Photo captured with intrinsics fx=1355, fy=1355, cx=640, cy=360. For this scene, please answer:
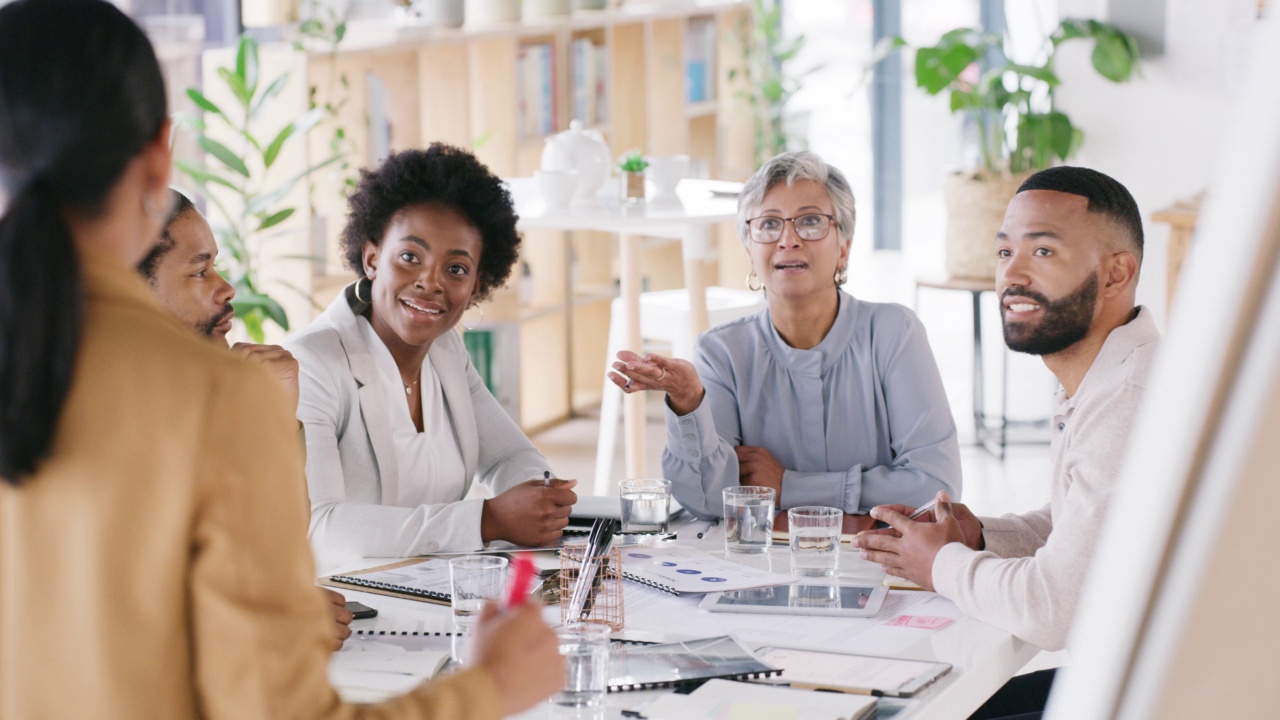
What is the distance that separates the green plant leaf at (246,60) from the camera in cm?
403

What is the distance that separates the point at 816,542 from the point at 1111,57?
3967mm

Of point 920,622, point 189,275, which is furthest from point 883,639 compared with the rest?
point 189,275

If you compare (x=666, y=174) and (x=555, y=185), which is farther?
(x=666, y=174)

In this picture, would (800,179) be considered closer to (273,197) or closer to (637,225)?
(637,225)

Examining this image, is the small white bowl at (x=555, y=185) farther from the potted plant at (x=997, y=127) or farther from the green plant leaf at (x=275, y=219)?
the potted plant at (x=997, y=127)

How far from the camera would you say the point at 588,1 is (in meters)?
5.67

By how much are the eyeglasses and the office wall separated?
125 inches

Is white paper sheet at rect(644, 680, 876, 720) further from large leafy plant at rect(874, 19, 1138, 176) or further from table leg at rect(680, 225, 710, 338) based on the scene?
large leafy plant at rect(874, 19, 1138, 176)

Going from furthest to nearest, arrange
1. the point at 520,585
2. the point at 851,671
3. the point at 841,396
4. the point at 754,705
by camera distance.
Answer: the point at 841,396
the point at 851,671
the point at 754,705
the point at 520,585

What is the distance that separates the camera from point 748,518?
2037 millimetres

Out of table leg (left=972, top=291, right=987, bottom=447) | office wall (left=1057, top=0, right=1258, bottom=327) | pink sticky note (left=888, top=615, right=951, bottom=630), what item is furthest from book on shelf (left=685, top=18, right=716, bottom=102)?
pink sticky note (left=888, top=615, right=951, bottom=630)

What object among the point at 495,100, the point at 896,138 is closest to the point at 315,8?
the point at 495,100

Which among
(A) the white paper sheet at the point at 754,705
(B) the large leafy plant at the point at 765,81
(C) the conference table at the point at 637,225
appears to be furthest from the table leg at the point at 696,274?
(B) the large leafy plant at the point at 765,81

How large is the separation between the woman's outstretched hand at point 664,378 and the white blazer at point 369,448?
0.96 feet
